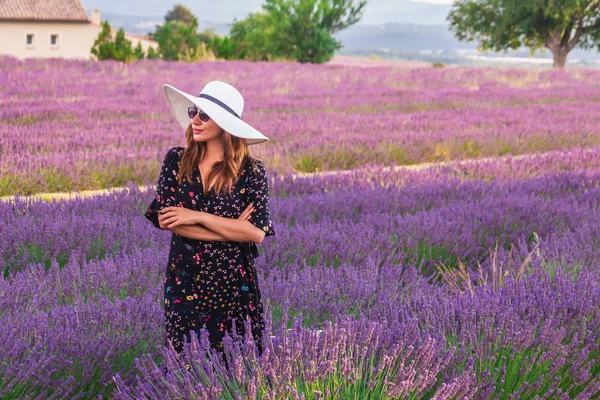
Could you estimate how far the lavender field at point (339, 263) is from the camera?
2229mm

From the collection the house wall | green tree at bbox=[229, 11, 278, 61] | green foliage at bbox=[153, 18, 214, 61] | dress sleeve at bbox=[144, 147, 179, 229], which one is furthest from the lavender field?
the house wall

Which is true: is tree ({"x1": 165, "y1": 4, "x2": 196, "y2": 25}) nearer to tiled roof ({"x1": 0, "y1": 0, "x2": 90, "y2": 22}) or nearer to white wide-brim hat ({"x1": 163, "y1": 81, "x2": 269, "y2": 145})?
tiled roof ({"x1": 0, "y1": 0, "x2": 90, "y2": 22})

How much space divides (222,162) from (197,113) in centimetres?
18

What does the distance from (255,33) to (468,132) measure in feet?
107

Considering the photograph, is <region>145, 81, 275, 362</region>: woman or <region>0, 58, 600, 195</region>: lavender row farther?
<region>0, 58, 600, 195</region>: lavender row

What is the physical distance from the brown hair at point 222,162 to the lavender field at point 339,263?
502mm

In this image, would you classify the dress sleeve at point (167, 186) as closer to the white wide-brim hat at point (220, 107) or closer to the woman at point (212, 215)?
the woman at point (212, 215)

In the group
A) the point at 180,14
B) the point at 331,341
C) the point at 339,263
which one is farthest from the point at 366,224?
the point at 180,14

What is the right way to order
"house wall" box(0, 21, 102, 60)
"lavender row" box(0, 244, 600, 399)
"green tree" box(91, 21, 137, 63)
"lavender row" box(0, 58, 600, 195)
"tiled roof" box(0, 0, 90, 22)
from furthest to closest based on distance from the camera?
"house wall" box(0, 21, 102, 60)
"tiled roof" box(0, 0, 90, 22)
"green tree" box(91, 21, 137, 63)
"lavender row" box(0, 58, 600, 195)
"lavender row" box(0, 244, 600, 399)

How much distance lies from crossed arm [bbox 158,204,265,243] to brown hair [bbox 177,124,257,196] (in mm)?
105

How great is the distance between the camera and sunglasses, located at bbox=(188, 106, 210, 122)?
7.99 feet

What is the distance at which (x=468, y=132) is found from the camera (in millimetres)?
10836

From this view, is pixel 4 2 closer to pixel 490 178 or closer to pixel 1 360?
pixel 490 178

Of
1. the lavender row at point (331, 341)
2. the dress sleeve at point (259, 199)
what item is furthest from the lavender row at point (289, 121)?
the dress sleeve at point (259, 199)
